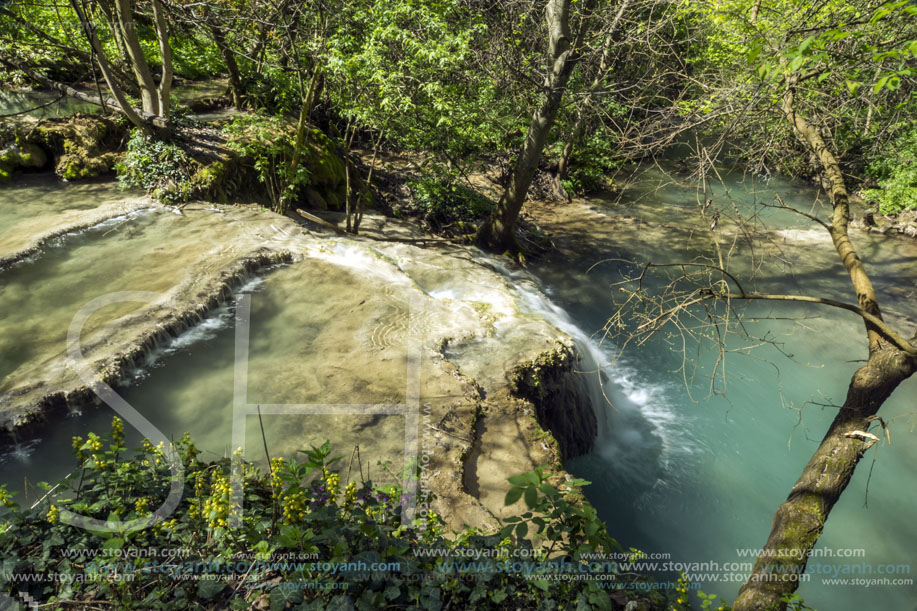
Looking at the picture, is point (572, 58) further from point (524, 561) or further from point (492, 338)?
point (524, 561)

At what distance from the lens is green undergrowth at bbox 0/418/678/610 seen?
7.39 feet

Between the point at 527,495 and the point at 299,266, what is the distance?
19.4ft

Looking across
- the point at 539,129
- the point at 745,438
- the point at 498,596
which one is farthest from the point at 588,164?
the point at 498,596

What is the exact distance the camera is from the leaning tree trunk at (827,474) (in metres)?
3.30

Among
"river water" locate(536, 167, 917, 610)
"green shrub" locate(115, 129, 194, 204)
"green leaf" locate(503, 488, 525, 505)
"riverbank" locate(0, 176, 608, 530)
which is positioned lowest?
"river water" locate(536, 167, 917, 610)

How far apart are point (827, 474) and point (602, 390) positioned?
5.82 feet

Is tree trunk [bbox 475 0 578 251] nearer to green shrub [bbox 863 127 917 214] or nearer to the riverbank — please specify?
the riverbank

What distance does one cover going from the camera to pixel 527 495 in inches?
94.3

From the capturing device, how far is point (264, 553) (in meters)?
2.29

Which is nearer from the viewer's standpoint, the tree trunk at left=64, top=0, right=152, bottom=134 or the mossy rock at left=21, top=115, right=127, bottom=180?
the tree trunk at left=64, top=0, right=152, bottom=134

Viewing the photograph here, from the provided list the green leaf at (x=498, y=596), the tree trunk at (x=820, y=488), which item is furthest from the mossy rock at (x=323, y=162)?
the tree trunk at (x=820, y=488)

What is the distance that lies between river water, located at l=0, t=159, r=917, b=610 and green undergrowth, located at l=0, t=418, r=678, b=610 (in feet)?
4.82

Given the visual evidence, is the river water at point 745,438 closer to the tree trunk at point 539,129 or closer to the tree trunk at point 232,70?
the tree trunk at point 539,129

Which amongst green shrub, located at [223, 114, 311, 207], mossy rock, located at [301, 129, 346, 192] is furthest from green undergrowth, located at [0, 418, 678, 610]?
mossy rock, located at [301, 129, 346, 192]
